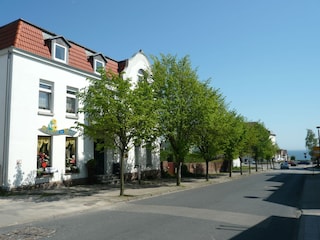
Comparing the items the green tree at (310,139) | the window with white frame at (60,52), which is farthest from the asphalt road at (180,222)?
the green tree at (310,139)

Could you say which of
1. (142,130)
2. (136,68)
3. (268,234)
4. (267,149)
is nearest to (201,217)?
(268,234)

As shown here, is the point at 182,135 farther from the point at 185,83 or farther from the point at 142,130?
the point at 142,130

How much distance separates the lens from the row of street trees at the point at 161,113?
1548 cm

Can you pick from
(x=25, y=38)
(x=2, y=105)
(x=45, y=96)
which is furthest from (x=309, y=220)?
(x=25, y=38)

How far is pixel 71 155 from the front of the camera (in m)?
20.2

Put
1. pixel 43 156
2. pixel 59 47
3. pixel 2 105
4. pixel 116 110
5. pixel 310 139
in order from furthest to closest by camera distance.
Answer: pixel 310 139
pixel 59 47
pixel 43 156
pixel 2 105
pixel 116 110

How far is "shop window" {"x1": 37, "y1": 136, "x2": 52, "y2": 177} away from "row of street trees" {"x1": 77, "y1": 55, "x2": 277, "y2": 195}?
2152mm

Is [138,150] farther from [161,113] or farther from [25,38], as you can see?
[25,38]

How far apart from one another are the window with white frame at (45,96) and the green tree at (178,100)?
262 inches

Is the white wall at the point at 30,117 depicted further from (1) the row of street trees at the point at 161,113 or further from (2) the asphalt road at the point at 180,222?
(2) the asphalt road at the point at 180,222

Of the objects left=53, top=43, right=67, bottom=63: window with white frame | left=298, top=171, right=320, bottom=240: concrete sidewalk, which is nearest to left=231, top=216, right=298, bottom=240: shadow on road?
left=298, top=171, right=320, bottom=240: concrete sidewalk

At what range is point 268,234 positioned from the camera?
8.57m

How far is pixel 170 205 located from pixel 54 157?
8.57 m

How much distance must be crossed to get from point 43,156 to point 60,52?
21.7 feet
